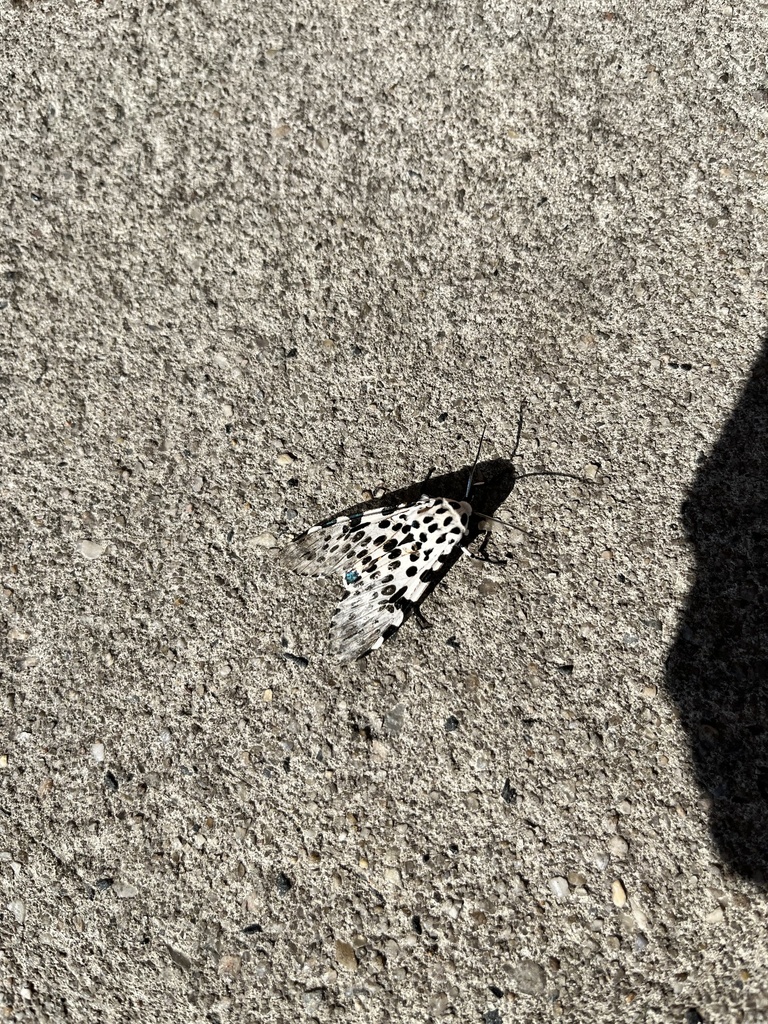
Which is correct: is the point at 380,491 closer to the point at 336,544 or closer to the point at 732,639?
the point at 336,544

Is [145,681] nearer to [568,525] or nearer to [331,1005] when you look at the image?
[331,1005]

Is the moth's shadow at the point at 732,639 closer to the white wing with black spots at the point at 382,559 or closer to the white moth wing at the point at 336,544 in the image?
the white wing with black spots at the point at 382,559

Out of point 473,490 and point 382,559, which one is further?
point 473,490

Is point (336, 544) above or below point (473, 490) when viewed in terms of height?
below

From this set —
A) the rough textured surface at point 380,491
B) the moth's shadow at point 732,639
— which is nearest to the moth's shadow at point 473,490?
the rough textured surface at point 380,491

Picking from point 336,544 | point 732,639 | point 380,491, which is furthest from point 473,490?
point 732,639

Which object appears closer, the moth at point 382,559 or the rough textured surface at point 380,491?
the rough textured surface at point 380,491

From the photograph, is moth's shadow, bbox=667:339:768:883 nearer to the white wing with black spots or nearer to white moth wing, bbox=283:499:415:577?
the white wing with black spots
